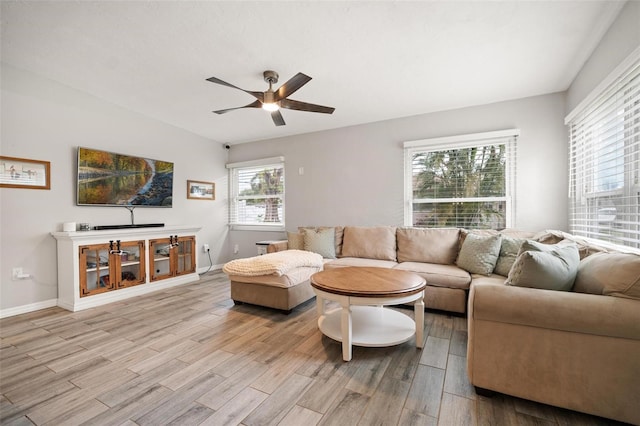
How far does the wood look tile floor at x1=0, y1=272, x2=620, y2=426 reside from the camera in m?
1.43

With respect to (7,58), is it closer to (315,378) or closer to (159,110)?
(159,110)

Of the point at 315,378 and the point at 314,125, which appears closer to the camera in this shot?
the point at 315,378

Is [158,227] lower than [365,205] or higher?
lower

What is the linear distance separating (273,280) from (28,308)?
108 inches

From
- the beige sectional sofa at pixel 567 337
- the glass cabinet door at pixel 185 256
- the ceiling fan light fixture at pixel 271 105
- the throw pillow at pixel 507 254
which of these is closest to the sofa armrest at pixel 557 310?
the beige sectional sofa at pixel 567 337

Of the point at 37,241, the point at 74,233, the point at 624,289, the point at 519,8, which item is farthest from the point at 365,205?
the point at 37,241

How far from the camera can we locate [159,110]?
12.7ft

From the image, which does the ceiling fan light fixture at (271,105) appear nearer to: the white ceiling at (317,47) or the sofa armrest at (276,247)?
the white ceiling at (317,47)

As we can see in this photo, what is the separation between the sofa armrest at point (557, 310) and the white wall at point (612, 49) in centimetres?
165

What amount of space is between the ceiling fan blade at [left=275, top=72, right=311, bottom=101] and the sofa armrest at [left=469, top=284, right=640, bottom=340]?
1940 millimetres

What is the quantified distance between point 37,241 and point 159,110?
2.15 m

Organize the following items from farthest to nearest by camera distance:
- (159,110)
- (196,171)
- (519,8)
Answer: (196,171) < (159,110) < (519,8)

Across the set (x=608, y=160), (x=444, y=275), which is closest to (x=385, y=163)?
(x=444, y=275)

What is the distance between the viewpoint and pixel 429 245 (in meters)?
3.36
